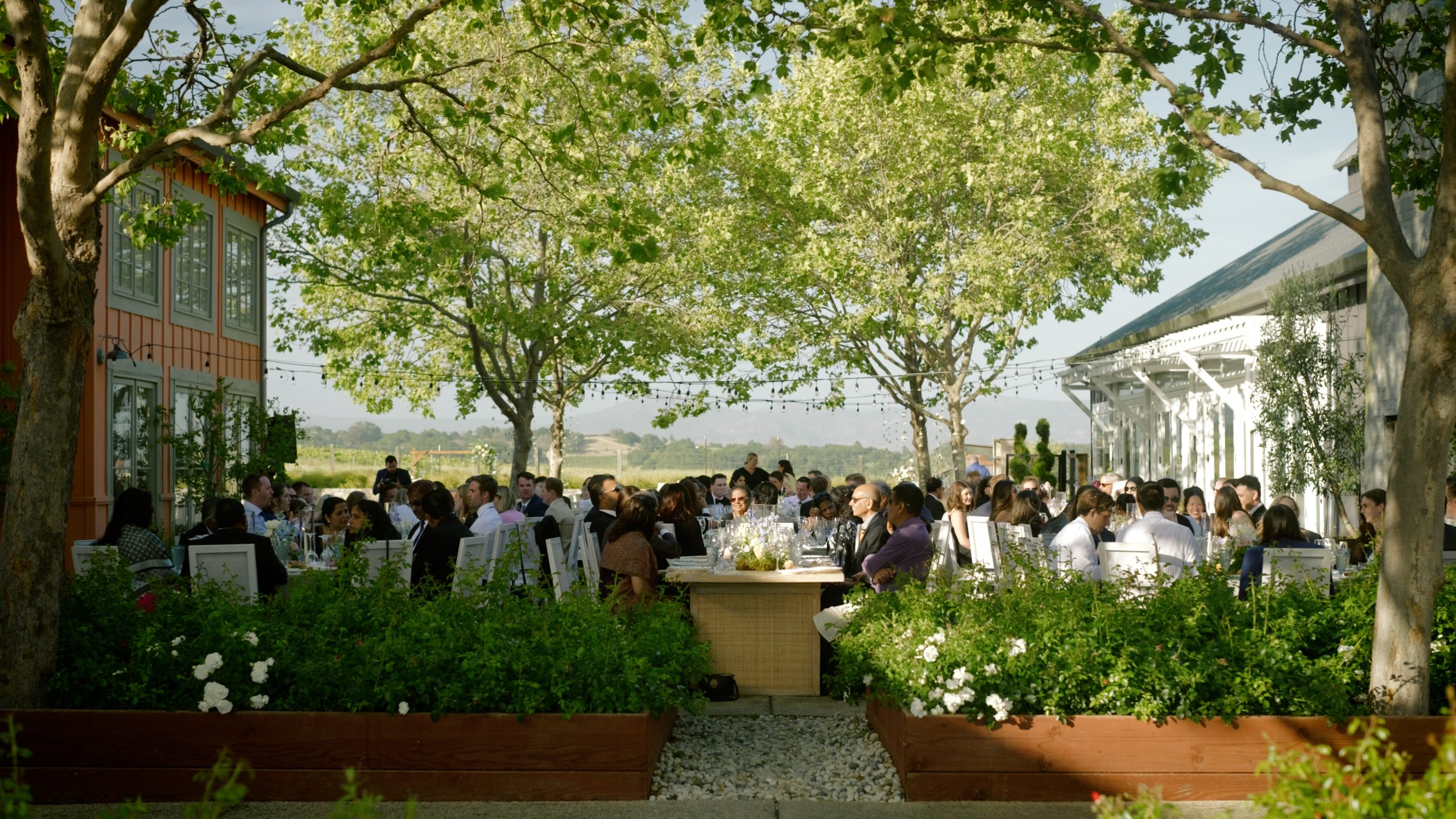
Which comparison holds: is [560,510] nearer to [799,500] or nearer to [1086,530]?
[799,500]

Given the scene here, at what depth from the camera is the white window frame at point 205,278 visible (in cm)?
1745

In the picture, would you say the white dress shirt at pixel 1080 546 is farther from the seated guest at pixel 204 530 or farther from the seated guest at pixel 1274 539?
the seated guest at pixel 204 530

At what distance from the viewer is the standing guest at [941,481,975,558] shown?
11.8 m

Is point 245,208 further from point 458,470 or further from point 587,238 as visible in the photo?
point 458,470

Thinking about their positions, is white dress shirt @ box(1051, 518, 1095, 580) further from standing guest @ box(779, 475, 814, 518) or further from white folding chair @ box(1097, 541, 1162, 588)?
standing guest @ box(779, 475, 814, 518)

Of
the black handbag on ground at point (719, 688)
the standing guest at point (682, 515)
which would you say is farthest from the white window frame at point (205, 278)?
the black handbag on ground at point (719, 688)

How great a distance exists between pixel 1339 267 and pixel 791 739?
11.4 meters

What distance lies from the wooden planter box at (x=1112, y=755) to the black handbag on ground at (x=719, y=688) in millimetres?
2886

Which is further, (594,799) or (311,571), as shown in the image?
(311,571)

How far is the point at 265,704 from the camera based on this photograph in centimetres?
601

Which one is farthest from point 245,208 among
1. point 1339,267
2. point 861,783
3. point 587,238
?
point 861,783

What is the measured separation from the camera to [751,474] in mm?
19203

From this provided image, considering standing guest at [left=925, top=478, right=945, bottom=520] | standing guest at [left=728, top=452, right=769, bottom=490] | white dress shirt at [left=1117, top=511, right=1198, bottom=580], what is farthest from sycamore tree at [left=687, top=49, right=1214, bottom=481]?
white dress shirt at [left=1117, top=511, right=1198, bottom=580]

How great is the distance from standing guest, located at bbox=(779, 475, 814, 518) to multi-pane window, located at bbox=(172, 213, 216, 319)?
336 inches
